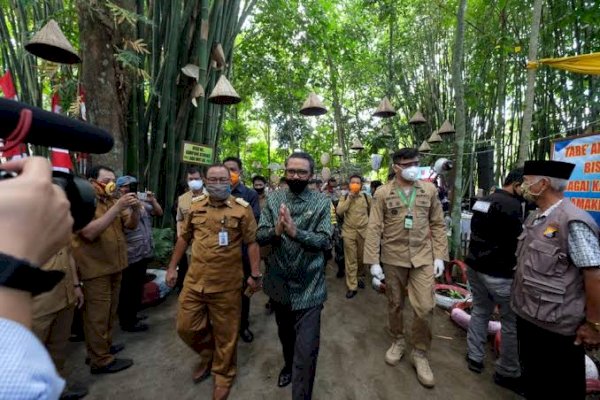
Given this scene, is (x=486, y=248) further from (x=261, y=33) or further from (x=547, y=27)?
(x=261, y=33)

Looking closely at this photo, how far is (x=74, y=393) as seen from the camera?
8.11ft

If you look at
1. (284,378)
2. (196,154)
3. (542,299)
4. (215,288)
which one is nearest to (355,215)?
(196,154)

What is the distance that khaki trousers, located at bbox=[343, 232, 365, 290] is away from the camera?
487 cm

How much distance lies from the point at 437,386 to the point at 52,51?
180 inches

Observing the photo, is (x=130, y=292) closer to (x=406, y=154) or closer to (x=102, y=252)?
(x=102, y=252)

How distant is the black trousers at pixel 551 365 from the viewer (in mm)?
1976

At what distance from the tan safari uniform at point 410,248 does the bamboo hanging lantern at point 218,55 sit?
3463 millimetres

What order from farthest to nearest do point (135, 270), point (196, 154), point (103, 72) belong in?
point (196, 154)
point (103, 72)
point (135, 270)

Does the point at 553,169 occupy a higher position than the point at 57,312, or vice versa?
the point at 553,169

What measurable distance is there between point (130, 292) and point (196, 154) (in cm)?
190

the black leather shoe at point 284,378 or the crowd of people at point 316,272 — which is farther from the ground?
the crowd of people at point 316,272

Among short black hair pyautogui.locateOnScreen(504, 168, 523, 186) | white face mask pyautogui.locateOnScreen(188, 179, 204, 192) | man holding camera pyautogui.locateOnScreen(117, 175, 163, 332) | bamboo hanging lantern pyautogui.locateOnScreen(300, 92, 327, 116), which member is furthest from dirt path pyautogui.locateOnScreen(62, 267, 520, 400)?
bamboo hanging lantern pyautogui.locateOnScreen(300, 92, 327, 116)

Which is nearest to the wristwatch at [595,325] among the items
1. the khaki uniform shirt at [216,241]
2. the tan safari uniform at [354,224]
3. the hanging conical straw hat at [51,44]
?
the khaki uniform shirt at [216,241]

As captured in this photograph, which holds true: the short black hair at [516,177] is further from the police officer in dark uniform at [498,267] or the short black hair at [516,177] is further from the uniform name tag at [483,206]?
the uniform name tag at [483,206]
